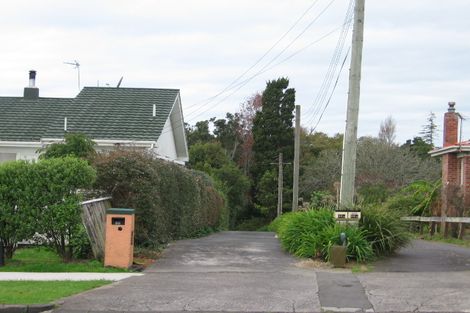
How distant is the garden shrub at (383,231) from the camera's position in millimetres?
14148

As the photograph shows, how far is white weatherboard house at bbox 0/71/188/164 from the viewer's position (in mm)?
24672

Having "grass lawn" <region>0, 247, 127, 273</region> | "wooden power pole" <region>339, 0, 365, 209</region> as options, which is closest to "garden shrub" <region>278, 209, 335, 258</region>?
"wooden power pole" <region>339, 0, 365, 209</region>

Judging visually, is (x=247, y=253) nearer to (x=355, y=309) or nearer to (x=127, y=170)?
(x=127, y=170)

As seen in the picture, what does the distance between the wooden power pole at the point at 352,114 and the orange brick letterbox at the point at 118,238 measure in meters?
5.45

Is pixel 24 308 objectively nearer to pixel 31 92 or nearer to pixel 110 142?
pixel 110 142

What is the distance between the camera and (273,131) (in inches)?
2160

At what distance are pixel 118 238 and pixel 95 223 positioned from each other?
1083 mm

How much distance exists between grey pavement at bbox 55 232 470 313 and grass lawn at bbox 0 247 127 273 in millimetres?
1215

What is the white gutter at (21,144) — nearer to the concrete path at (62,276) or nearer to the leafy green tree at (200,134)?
the concrete path at (62,276)

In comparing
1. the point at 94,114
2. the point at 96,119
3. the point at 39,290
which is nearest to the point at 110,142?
the point at 96,119

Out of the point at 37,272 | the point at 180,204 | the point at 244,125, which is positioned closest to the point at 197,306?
the point at 37,272

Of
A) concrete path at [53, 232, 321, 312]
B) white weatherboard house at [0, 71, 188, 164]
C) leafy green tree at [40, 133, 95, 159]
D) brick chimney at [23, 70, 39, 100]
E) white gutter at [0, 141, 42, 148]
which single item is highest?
brick chimney at [23, 70, 39, 100]

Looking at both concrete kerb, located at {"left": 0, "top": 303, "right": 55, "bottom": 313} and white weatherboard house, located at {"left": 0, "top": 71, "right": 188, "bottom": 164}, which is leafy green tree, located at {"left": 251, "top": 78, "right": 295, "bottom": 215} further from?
concrete kerb, located at {"left": 0, "top": 303, "right": 55, "bottom": 313}

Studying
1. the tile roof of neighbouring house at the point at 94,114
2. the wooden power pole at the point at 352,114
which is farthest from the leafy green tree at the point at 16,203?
Answer: the tile roof of neighbouring house at the point at 94,114
